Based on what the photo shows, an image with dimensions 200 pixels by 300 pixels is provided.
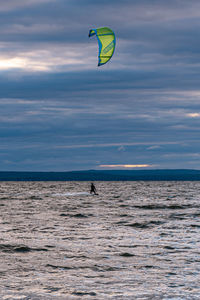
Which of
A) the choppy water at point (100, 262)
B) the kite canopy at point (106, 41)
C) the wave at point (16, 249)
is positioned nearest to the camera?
the choppy water at point (100, 262)

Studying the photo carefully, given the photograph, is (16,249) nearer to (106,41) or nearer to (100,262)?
(100,262)

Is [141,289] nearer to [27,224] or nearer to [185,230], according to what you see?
[185,230]

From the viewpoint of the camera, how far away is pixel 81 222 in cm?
3175

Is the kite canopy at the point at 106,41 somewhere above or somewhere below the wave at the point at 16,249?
above

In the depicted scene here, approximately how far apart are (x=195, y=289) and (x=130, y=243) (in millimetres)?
8788

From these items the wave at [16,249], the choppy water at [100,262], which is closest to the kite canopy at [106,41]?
the choppy water at [100,262]

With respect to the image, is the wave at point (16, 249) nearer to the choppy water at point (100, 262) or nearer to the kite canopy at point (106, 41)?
the choppy water at point (100, 262)

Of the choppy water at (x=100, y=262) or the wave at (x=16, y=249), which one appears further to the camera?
the wave at (x=16, y=249)

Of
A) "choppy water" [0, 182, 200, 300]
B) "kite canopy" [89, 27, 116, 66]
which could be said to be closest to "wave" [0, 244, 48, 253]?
"choppy water" [0, 182, 200, 300]

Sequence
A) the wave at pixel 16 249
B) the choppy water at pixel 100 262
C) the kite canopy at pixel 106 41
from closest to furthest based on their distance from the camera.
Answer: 1. the choppy water at pixel 100 262
2. the wave at pixel 16 249
3. the kite canopy at pixel 106 41

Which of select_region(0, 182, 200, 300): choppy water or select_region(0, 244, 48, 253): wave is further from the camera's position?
select_region(0, 244, 48, 253): wave

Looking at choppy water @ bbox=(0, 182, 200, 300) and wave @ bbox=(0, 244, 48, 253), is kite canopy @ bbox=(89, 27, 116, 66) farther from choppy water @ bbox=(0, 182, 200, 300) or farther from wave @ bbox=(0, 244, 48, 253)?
wave @ bbox=(0, 244, 48, 253)

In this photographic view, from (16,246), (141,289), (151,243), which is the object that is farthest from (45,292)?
(151,243)

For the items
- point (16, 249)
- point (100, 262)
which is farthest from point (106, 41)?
point (100, 262)
